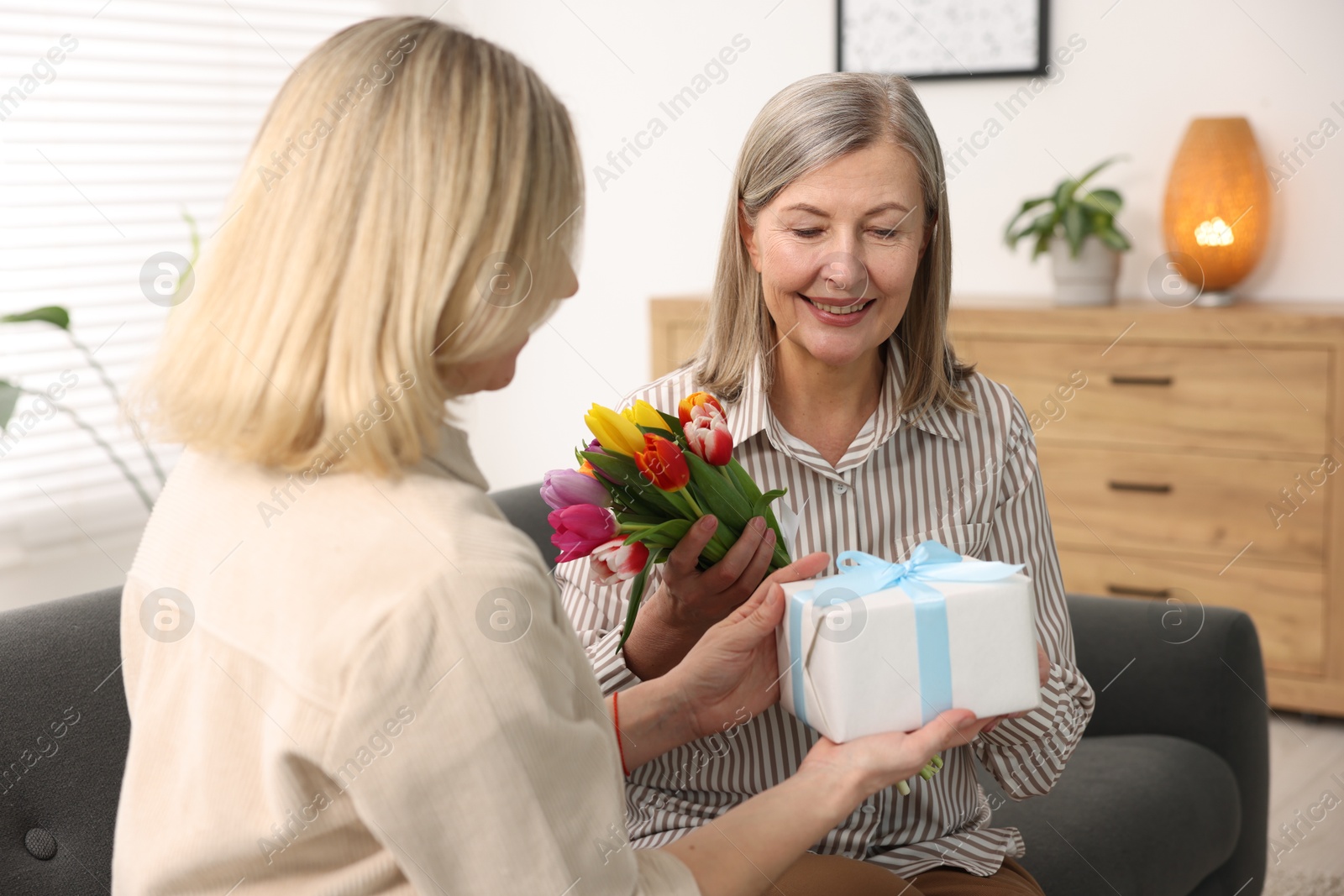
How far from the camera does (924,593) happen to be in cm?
115

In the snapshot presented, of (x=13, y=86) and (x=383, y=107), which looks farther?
(x=13, y=86)

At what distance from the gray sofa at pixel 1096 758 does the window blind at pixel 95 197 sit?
2.12m

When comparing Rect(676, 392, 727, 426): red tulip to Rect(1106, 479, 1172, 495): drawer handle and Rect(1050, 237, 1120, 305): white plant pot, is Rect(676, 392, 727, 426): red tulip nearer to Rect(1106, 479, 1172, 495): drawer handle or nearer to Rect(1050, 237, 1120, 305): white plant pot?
Rect(1106, 479, 1172, 495): drawer handle

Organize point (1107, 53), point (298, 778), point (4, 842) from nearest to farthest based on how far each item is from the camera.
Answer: point (298, 778) → point (4, 842) → point (1107, 53)

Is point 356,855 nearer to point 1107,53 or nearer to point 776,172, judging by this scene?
point 776,172

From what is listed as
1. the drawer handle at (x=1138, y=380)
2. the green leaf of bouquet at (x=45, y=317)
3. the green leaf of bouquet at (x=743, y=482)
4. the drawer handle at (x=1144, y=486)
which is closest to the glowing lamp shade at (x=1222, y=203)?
the drawer handle at (x=1138, y=380)

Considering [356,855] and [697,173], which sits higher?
[697,173]

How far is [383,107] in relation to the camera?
35.3 inches

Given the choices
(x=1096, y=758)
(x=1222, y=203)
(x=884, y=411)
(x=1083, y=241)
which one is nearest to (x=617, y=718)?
(x=884, y=411)

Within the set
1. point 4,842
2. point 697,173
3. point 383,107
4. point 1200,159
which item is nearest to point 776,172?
point 383,107

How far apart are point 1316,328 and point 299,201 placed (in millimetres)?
2901

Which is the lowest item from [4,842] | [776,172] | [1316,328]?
[4,842]

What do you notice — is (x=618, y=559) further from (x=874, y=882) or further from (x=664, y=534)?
(x=874, y=882)

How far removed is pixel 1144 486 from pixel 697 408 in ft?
8.02
